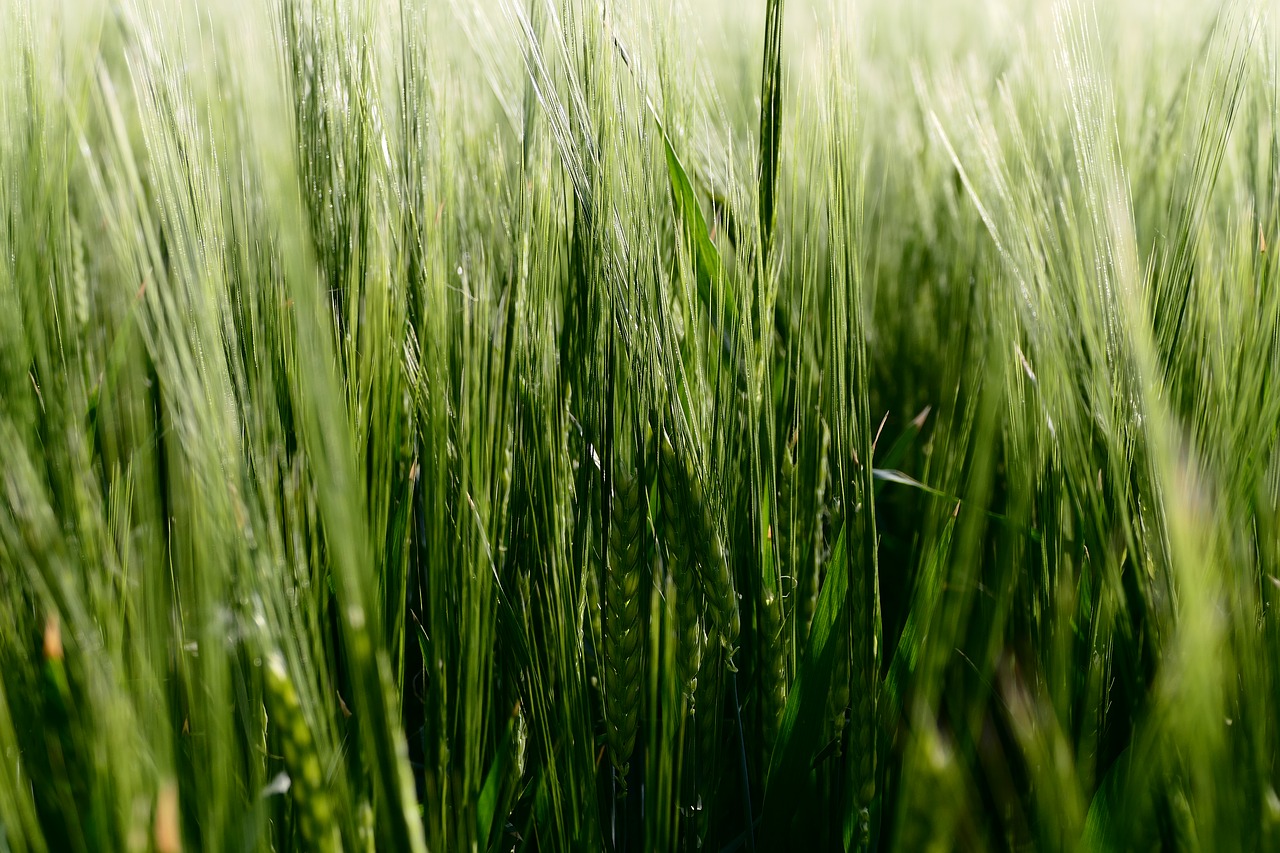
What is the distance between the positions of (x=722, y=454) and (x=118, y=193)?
13.0 inches

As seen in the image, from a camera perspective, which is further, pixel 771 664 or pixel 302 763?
pixel 771 664

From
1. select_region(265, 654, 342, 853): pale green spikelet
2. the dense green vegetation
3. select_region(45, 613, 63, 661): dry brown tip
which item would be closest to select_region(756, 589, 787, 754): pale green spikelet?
the dense green vegetation

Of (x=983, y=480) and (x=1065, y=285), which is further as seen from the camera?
(x=1065, y=285)

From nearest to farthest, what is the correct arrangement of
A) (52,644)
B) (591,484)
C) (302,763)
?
(302,763)
(52,644)
(591,484)

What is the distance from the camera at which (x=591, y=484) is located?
55 centimetres

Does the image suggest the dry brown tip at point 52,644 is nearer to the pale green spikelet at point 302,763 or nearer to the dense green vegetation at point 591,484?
the dense green vegetation at point 591,484

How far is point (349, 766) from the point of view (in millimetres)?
454

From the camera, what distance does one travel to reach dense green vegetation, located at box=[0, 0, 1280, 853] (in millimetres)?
383

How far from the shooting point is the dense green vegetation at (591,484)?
1.26ft

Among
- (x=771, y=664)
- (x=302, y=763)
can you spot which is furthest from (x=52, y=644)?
(x=771, y=664)

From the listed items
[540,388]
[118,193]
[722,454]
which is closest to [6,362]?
[118,193]

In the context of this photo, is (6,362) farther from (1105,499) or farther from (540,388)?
(1105,499)

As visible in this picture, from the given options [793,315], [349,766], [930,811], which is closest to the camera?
[930,811]

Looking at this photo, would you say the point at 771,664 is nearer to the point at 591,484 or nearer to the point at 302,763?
the point at 591,484
